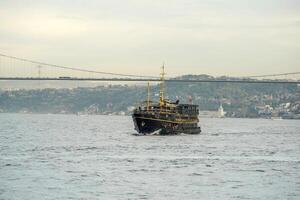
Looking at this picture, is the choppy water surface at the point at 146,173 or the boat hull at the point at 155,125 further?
the boat hull at the point at 155,125

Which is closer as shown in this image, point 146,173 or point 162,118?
point 146,173

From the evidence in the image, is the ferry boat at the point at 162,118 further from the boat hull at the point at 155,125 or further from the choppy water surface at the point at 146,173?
the choppy water surface at the point at 146,173

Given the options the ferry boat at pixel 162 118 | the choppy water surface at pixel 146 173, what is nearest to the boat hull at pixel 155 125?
the ferry boat at pixel 162 118

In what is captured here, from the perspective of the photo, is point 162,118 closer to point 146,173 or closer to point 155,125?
point 155,125

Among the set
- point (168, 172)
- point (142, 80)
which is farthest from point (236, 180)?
point (142, 80)

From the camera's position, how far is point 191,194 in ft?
111

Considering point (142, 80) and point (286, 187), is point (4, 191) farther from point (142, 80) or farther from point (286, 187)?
point (142, 80)

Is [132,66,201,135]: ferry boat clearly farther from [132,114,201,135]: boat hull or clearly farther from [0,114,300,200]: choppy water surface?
[0,114,300,200]: choppy water surface

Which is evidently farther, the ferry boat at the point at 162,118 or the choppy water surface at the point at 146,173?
the ferry boat at the point at 162,118

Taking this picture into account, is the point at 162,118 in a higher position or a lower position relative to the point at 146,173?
higher

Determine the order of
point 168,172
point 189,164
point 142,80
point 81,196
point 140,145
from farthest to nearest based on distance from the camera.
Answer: point 142,80
point 140,145
point 189,164
point 168,172
point 81,196

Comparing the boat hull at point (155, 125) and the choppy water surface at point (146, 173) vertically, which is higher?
the boat hull at point (155, 125)

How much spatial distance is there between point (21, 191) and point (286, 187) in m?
12.9

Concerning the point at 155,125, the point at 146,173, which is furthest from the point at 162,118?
the point at 146,173
